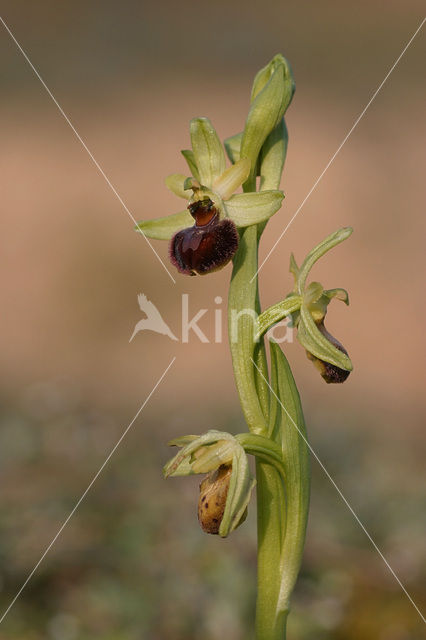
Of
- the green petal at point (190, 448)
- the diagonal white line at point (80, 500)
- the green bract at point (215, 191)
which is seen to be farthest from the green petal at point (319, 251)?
the diagonal white line at point (80, 500)

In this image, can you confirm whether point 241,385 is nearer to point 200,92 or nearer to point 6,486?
point 6,486

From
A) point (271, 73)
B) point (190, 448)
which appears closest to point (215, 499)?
point (190, 448)

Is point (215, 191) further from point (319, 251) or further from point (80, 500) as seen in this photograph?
point (80, 500)

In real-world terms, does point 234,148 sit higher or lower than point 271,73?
lower

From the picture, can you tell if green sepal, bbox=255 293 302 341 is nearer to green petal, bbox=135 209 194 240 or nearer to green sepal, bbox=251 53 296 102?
green petal, bbox=135 209 194 240

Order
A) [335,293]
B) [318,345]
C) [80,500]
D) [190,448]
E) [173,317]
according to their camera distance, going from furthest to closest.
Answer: [173,317]
[80,500]
[335,293]
[318,345]
[190,448]

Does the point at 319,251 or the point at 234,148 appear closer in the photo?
the point at 319,251
